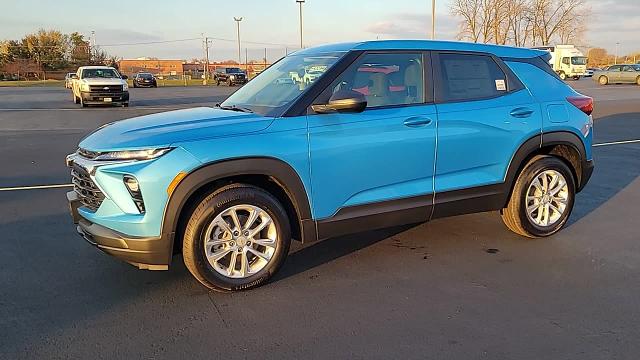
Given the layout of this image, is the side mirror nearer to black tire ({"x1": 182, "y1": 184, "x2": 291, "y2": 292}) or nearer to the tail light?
black tire ({"x1": 182, "y1": 184, "x2": 291, "y2": 292})

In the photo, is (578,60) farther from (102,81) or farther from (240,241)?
(240,241)

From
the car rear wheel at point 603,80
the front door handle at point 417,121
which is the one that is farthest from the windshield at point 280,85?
the car rear wheel at point 603,80

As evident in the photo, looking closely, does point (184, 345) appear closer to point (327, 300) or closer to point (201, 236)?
point (201, 236)

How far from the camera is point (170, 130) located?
145 inches

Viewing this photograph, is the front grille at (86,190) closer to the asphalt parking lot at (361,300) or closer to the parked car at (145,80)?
the asphalt parking lot at (361,300)

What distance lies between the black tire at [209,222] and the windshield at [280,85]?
659 millimetres

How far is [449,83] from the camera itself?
4547 mm

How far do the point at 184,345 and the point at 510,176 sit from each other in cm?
322

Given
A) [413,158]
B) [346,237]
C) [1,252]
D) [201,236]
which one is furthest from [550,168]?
[1,252]

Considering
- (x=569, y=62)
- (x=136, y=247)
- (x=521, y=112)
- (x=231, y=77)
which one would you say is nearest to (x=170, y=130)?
(x=136, y=247)

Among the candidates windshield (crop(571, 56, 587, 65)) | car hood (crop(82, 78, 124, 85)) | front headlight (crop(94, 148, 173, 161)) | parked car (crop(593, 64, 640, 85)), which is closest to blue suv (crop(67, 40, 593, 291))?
front headlight (crop(94, 148, 173, 161))

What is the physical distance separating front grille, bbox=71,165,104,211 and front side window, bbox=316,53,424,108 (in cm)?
188

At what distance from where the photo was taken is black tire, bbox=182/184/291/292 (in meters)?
3.65

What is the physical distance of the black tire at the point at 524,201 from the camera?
16.1 ft
